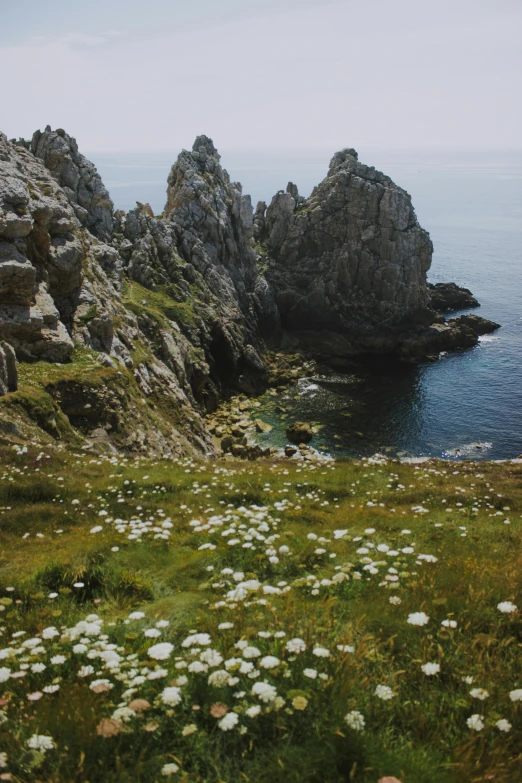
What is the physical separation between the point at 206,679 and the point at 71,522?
11064 millimetres

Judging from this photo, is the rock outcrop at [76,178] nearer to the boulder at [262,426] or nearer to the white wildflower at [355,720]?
the boulder at [262,426]

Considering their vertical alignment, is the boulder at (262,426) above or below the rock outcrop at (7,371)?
below

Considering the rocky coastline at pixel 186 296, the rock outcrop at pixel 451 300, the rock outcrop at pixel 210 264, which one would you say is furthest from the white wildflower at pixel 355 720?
the rock outcrop at pixel 451 300

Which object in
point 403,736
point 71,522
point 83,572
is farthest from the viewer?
point 71,522

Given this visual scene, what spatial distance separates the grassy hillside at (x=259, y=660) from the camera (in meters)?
4.50

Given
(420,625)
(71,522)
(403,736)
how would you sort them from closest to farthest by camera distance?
1. (403,736)
2. (420,625)
3. (71,522)

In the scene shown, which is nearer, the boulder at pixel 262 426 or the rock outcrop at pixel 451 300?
the boulder at pixel 262 426

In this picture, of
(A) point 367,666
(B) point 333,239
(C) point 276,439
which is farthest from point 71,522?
(B) point 333,239

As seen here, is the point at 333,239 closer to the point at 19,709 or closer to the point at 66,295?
the point at 66,295

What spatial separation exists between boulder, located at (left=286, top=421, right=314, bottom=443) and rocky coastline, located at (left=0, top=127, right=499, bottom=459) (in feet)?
22.1

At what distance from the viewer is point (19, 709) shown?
5176 mm

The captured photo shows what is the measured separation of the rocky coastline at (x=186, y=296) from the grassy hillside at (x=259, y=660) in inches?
724

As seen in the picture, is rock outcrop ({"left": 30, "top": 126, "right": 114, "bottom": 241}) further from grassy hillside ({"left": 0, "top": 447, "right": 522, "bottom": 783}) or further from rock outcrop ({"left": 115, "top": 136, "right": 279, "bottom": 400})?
grassy hillside ({"left": 0, "top": 447, "right": 522, "bottom": 783})

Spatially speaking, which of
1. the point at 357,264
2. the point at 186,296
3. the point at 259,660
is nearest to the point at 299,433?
the point at 186,296
